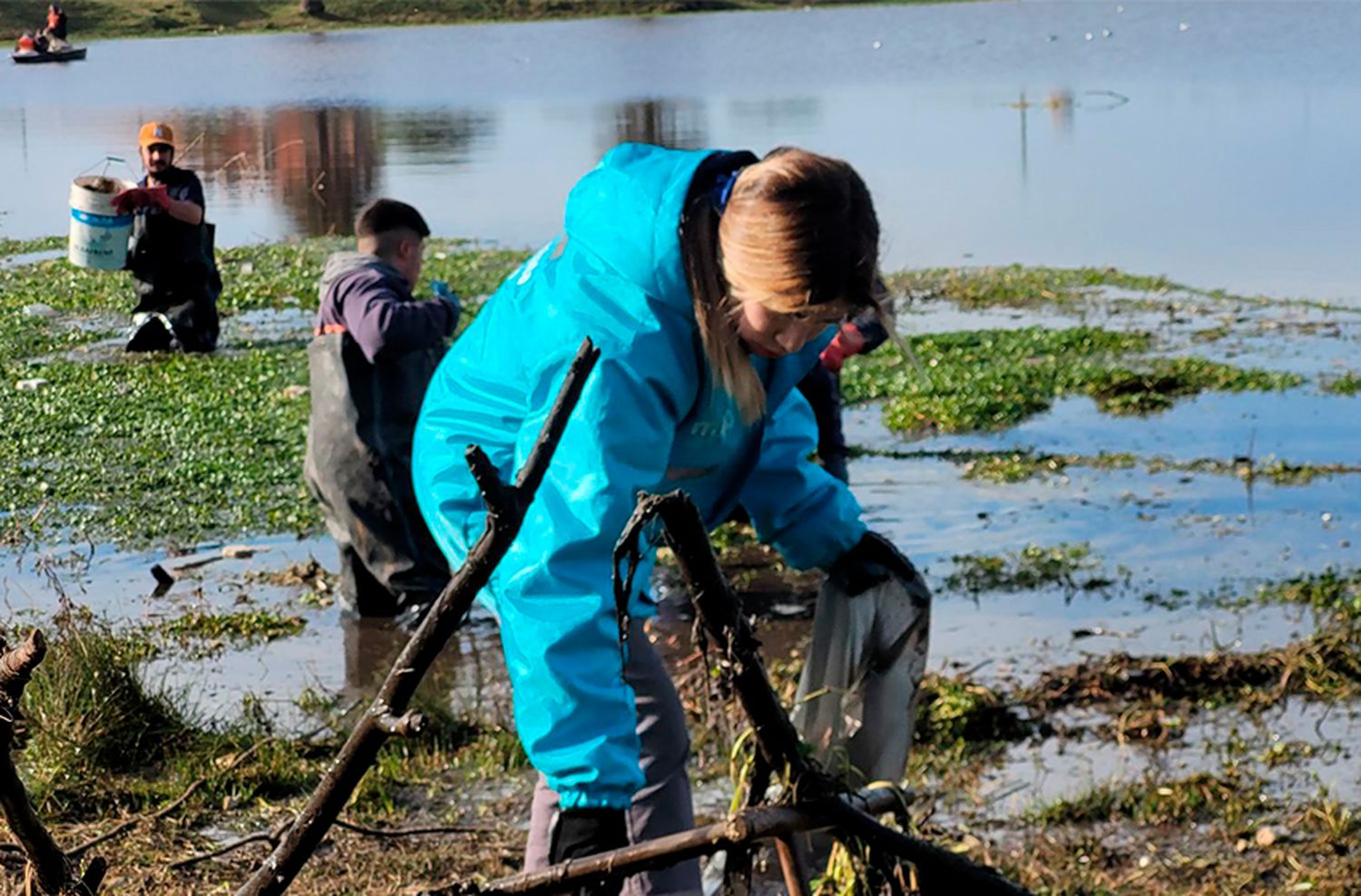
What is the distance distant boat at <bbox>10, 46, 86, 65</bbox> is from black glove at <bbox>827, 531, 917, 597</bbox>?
4794 centimetres

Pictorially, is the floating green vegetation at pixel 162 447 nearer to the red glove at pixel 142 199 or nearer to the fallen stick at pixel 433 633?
the red glove at pixel 142 199

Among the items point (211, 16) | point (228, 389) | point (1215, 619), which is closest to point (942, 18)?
point (211, 16)

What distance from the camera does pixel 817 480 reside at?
12.7ft

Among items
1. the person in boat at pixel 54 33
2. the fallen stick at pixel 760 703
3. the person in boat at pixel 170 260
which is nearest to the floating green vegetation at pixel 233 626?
the fallen stick at pixel 760 703

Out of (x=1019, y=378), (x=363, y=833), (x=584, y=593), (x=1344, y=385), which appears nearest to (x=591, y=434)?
(x=584, y=593)

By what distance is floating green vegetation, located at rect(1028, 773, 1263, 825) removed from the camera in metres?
4.80

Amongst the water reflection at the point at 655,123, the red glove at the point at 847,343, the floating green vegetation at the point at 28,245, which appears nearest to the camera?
the red glove at the point at 847,343

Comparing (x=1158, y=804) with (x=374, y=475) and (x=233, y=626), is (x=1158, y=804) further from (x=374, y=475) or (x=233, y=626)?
(x=233, y=626)

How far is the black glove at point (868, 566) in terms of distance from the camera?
3.83 meters

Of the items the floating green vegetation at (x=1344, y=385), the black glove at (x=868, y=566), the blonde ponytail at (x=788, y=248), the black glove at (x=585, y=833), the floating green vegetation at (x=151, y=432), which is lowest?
the floating green vegetation at (x=151, y=432)

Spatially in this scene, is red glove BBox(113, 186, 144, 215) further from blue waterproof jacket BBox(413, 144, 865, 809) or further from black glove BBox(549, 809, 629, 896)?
black glove BBox(549, 809, 629, 896)

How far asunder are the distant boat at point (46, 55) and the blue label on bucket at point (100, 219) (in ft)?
128

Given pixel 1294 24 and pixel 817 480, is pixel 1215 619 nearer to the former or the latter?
pixel 817 480

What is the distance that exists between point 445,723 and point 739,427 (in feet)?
7.79
